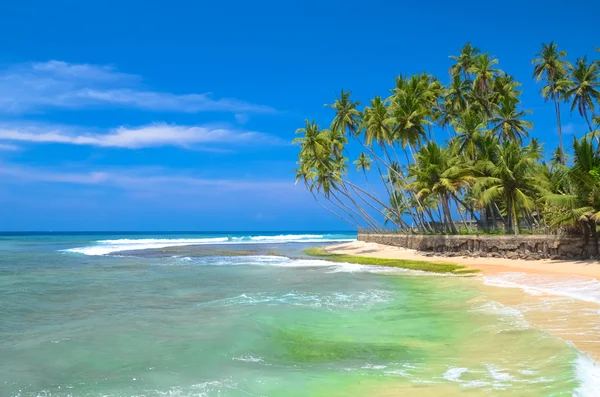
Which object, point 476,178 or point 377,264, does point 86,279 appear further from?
point 476,178

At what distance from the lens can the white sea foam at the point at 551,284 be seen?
1179cm

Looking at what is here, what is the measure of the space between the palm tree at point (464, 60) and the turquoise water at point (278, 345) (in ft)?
92.6

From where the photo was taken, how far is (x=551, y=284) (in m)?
13.9

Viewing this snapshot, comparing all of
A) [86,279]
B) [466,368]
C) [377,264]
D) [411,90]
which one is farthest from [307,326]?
[411,90]

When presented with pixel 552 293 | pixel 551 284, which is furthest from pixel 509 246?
pixel 552 293

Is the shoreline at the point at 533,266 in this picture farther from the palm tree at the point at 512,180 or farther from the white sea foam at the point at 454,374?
the white sea foam at the point at 454,374

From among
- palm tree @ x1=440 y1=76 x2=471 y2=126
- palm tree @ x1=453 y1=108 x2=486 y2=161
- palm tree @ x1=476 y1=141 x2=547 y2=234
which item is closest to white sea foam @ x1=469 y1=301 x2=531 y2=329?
palm tree @ x1=476 y1=141 x2=547 y2=234

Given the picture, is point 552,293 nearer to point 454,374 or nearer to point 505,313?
point 505,313

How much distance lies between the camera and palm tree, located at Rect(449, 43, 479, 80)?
37.6 m

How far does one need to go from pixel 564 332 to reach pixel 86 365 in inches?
301

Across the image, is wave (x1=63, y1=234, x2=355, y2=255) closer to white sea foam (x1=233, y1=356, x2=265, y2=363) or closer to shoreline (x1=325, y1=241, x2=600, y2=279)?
shoreline (x1=325, y1=241, x2=600, y2=279)

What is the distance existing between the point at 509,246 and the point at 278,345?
58.5 ft

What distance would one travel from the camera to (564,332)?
7.65m

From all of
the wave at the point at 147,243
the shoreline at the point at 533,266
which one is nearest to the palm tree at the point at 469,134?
the shoreline at the point at 533,266
